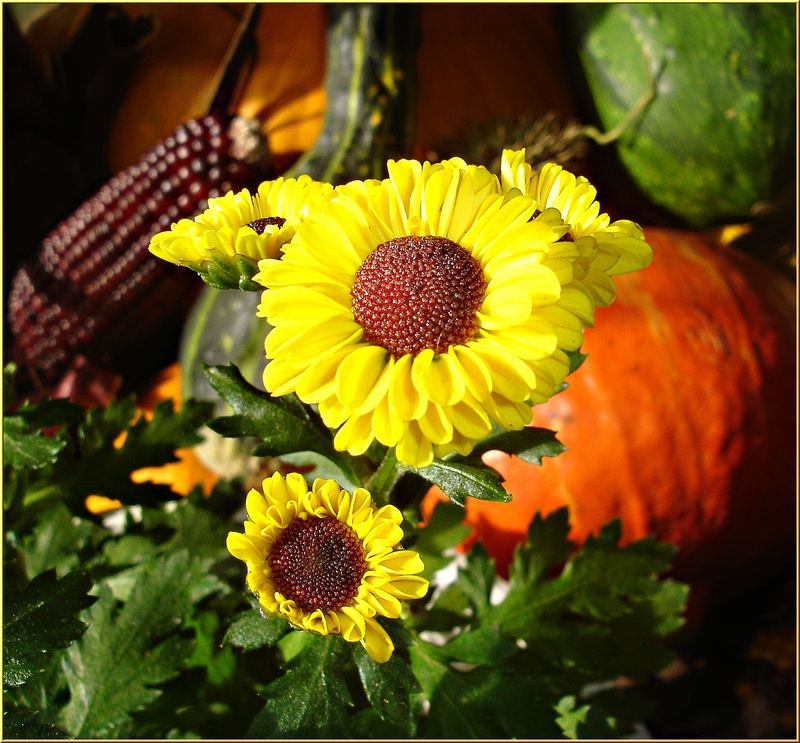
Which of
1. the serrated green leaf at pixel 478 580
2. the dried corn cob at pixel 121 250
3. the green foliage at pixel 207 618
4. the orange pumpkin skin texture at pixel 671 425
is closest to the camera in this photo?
the green foliage at pixel 207 618

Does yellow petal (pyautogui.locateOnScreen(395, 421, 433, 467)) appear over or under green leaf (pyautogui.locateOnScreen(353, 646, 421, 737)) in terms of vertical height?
over

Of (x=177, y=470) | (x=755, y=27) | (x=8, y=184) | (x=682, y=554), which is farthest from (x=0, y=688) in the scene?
(x=755, y=27)

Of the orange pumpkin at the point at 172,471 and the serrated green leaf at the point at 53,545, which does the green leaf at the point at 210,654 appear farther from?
the orange pumpkin at the point at 172,471

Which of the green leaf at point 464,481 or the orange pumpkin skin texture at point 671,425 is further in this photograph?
the orange pumpkin skin texture at point 671,425

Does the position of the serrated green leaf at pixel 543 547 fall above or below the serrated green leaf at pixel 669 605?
above

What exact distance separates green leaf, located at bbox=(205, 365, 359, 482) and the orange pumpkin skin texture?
0.51 m

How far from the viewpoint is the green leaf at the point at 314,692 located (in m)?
0.47

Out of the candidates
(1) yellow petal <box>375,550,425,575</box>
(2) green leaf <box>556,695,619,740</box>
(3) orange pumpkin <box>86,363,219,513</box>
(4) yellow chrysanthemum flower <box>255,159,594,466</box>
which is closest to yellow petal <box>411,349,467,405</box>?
(4) yellow chrysanthemum flower <box>255,159,594,466</box>

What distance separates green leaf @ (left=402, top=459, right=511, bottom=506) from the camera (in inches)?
15.7

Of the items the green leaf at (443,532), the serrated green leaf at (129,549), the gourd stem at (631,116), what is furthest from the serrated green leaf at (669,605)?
the gourd stem at (631,116)

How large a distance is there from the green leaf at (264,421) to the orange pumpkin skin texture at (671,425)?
0.51 m

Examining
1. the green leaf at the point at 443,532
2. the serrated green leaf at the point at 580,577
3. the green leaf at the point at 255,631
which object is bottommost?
the serrated green leaf at the point at 580,577

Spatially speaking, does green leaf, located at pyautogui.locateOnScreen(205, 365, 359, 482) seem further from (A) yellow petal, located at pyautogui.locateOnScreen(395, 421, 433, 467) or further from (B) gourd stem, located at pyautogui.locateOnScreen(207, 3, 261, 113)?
(B) gourd stem, located at pyautogui.locateOnScreen(207, 3, 261, 113)

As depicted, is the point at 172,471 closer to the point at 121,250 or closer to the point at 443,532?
the point at 121,250
